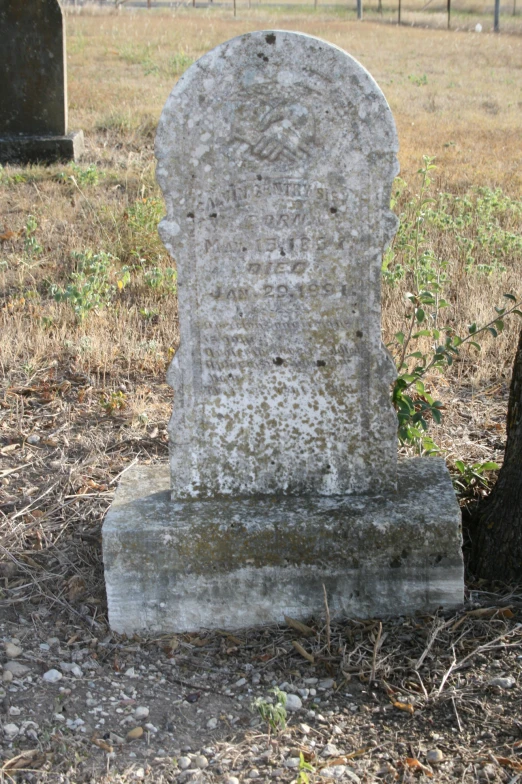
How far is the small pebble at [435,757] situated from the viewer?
93.5 inches

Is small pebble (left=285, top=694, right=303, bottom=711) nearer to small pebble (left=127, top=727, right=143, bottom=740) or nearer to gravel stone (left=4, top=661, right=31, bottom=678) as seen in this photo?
small pebble (left=127, top=727, right=143, bottom=740)

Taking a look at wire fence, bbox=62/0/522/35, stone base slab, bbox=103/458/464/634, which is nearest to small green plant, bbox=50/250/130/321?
stone base slab, bbox=103/458/464/634

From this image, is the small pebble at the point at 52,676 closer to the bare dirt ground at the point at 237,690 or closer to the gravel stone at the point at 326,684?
the bare dirt ground at the point at 237,690

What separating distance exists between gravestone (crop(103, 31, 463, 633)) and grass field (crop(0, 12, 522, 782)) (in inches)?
8.5

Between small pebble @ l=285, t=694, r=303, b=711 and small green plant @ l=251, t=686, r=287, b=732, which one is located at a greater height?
small green plant @ l=251, t=686, r=287, b=732

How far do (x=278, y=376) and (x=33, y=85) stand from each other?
6.37 metres

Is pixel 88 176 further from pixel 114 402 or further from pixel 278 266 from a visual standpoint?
pixel 278 266

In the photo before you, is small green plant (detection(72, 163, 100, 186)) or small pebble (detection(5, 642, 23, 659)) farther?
small green plant (detection(72, 163, 100, 186))

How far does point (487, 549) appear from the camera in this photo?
3166 mm

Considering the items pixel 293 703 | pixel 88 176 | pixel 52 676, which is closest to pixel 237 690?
pixel 293 703

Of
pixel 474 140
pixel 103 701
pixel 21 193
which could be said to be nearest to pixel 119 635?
pixel 103 701

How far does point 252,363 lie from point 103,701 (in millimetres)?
1177

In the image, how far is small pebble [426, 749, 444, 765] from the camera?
2.38 metres

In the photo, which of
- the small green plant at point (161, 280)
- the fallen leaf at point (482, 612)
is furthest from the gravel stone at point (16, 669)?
the small green plant at point (161, 280)
